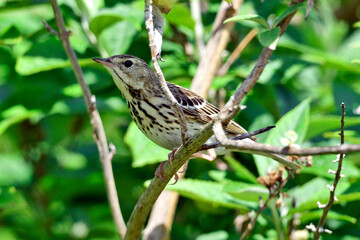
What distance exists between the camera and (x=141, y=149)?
10.1 ft

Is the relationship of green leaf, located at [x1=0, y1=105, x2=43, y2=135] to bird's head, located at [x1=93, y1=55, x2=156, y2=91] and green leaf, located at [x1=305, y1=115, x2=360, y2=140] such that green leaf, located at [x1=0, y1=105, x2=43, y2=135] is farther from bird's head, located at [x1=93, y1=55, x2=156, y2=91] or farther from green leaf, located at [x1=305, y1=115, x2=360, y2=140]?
green leaf, located at [x1=305, y1=115, x2=360, y2=140]

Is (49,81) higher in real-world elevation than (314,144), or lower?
higher

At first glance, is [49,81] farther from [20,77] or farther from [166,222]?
[166,222]

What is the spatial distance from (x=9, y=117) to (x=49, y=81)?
1.17 feet

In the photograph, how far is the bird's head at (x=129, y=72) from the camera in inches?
119

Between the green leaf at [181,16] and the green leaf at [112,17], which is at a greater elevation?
the green leaf at [181,16]

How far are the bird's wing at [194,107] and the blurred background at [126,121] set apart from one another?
0.60 ft

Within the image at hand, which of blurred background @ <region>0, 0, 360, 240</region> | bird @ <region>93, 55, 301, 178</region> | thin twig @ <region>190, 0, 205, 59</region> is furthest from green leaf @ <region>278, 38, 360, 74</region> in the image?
bird @ <region>93, 55, 301, 178</region>

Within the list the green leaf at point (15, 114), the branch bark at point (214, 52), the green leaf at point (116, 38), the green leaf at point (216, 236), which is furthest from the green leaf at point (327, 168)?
the green leaf at point (15, 114)

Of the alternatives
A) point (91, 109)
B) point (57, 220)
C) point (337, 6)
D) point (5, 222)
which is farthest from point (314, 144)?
point (337, 6)

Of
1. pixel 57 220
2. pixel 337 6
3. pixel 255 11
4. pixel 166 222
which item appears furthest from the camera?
pixel 337 6

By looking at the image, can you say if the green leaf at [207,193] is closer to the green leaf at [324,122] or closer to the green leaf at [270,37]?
the green leaf at [324,122]

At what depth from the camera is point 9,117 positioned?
3.42 meters

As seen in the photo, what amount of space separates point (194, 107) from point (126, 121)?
4.51ft
